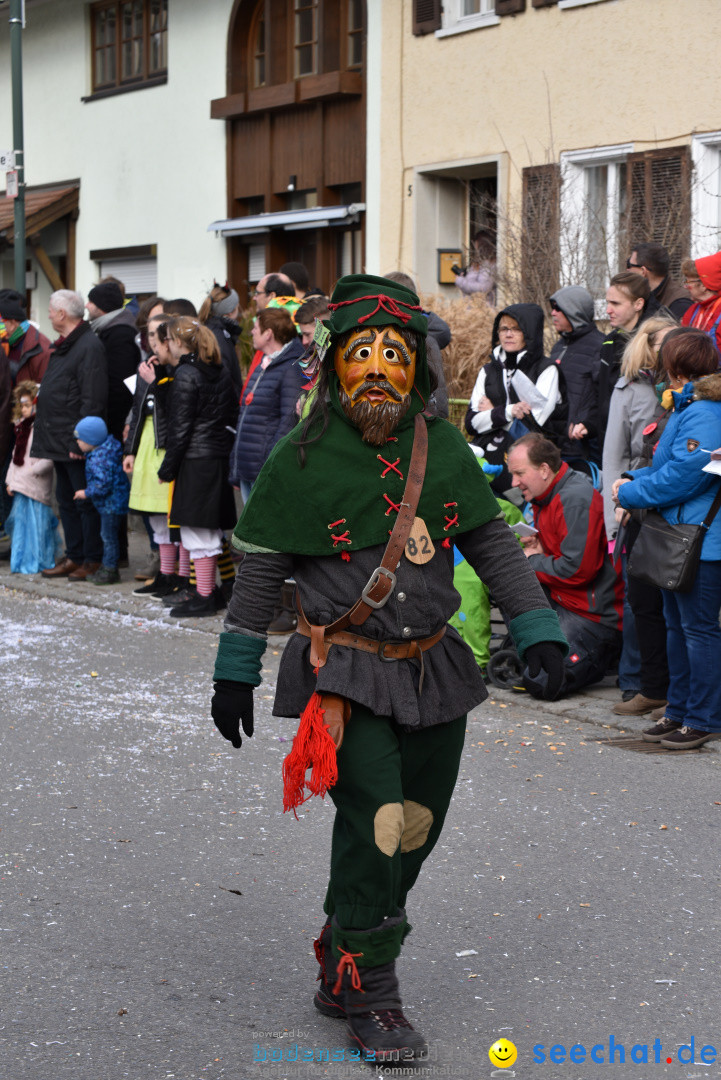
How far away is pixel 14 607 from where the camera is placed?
1068 cm

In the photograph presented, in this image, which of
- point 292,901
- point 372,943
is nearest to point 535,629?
point 372,943

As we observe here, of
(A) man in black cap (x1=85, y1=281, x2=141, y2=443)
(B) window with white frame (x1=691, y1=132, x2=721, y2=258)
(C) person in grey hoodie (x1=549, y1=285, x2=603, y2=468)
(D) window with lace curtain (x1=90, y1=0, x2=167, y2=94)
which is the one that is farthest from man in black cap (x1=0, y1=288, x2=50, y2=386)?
(D) window with lace curtain (x1=90, y1=0, x2=167, y2=94)

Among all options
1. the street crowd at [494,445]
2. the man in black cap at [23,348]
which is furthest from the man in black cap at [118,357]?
the man in black cap at [23,348]

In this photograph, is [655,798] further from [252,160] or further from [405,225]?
[252,160]

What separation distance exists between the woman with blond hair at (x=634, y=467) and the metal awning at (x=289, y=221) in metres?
11.6

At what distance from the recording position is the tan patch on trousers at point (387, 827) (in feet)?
12.3

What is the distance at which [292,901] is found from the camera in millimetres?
4840

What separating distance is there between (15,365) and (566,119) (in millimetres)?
6421

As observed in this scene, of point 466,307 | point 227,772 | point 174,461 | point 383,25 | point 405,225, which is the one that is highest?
point 383,25

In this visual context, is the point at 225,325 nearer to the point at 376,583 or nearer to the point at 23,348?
the point at 23,348

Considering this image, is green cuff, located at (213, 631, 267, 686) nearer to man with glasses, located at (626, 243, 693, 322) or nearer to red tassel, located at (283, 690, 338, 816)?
red tassel, located at (283, 690, 338, 816)

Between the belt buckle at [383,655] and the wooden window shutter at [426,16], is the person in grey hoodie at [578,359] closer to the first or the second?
the belt buckle at [383,655]

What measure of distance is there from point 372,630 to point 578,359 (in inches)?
205

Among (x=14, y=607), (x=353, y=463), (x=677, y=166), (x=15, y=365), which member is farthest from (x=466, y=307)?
(x=353, y=463)
